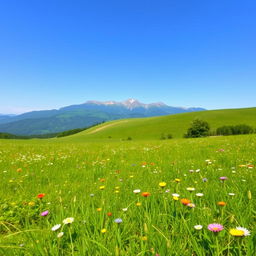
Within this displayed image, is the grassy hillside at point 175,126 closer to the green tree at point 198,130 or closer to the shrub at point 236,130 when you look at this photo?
the shrub at point 236,130

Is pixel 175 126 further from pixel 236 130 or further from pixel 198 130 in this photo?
pixel 236 130

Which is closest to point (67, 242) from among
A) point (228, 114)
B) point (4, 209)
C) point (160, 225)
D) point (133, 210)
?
point (133, 210)

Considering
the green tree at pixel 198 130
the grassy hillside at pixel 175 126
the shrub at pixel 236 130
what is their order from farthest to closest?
the grassy hillside at pixel 175 126
the shrub at pixel 236 130
the green tree at pixel 198 130

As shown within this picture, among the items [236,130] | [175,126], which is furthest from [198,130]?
[175,126]

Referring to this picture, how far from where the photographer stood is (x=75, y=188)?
4.27 m


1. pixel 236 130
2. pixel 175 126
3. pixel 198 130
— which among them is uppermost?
pixel 175 126

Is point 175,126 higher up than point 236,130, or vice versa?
point 175,126

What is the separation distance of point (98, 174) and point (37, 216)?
9.45ft

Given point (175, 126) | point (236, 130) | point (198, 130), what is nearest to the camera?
point (198, 130)

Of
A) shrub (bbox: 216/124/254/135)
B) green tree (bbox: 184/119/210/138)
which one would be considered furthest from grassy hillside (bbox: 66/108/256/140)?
green tree (bbox: 184/119/210/138)

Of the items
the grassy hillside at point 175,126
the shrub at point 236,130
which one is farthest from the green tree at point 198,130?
the grassy hillside at point 175,126

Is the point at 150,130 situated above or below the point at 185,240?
below

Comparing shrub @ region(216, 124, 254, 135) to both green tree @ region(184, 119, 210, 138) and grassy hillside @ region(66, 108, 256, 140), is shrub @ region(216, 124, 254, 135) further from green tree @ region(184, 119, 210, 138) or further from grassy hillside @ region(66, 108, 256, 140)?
grassy hillside @ region(66, 108, 256, 140)

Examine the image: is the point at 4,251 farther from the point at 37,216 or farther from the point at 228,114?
the point at 228,114
